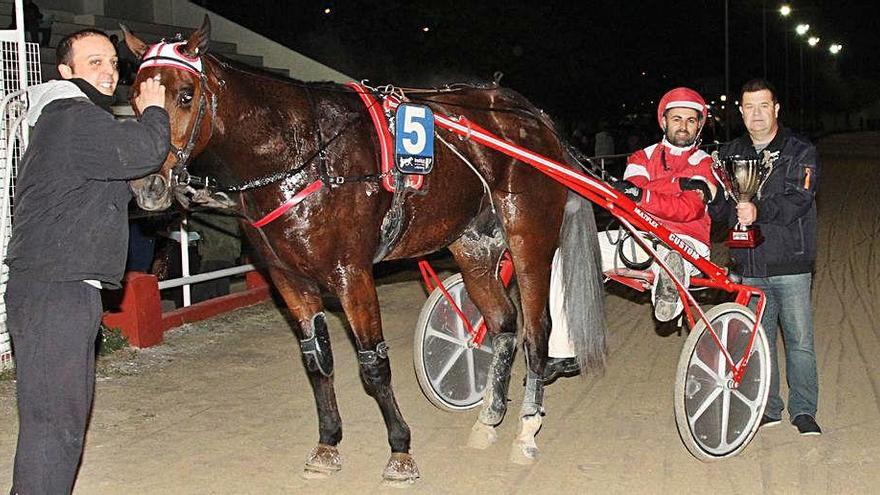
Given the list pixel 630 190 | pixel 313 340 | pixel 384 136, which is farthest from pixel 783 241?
pixel 313 340

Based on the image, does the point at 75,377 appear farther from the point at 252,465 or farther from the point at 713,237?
the point at 713,237

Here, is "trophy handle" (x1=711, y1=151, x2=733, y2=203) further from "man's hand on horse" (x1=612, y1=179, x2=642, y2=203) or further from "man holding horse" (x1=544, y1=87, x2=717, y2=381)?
"man's hand on horse" (x1=612, y1=179, x2=642, y2=203)

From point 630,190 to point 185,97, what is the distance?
87.4 inches

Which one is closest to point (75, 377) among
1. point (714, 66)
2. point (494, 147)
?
point (494, 147)

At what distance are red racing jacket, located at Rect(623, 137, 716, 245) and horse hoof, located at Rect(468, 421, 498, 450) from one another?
136 cm

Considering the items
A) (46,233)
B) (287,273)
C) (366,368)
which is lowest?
(366,368)

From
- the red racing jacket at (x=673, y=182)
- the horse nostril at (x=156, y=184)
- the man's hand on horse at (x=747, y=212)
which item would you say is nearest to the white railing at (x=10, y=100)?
the horse nostril at (x=156, y=184)

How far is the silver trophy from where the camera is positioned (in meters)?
4.18

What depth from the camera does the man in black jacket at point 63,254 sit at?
9.80ft

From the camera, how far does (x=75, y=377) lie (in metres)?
3.06

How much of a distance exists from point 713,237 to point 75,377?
33.9 ft

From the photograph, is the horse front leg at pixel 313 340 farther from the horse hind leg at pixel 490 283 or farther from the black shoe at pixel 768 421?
the black shoe at pixel 768 421

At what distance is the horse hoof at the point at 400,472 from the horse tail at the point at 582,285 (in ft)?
3.74

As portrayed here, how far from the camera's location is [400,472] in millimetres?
4082
